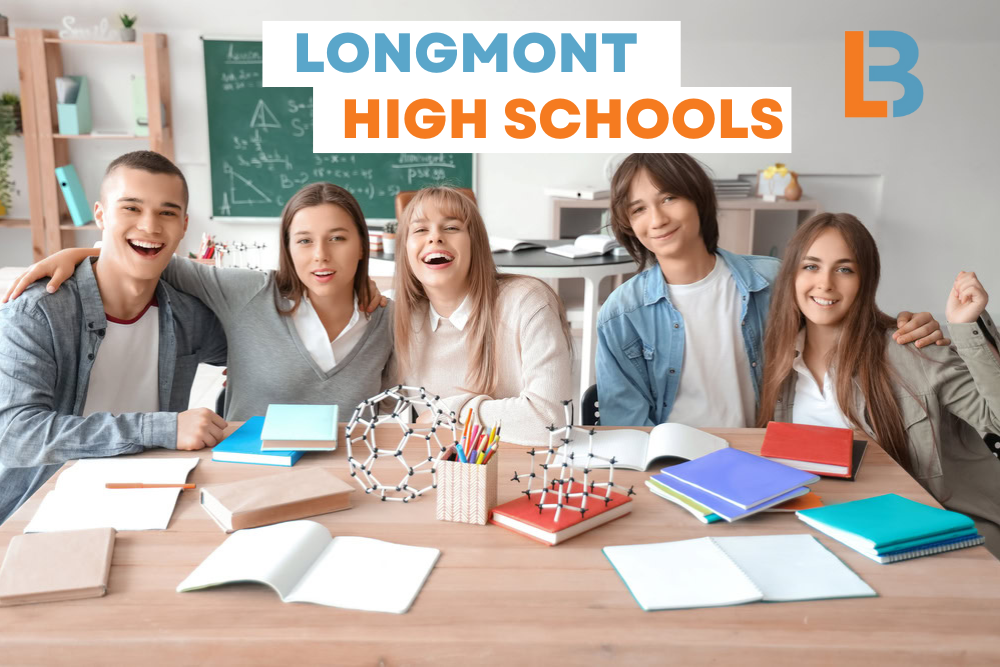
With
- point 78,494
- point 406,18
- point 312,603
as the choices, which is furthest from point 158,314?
point 406,18

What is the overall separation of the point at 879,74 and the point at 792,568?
4.69m

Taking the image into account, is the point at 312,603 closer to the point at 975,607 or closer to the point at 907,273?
the point at 975,607

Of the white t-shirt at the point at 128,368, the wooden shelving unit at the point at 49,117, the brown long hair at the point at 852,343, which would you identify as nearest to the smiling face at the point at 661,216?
the brown long hair at the point at 852,343

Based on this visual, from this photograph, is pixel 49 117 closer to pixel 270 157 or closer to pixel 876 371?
pixel 270 157

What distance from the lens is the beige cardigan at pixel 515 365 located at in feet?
5.08

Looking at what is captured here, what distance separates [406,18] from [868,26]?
261 cm

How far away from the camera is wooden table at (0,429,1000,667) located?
35.4 inches

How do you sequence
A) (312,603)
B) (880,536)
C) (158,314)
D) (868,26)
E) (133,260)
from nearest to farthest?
(312,603) → (880,536) → (133,260) → (158,314) → (868,26)

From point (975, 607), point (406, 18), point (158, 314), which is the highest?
point (406, 18)

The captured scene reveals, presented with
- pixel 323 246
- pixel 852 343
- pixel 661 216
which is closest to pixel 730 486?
pixel 852 343

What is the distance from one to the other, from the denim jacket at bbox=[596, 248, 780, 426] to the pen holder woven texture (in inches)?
32.4

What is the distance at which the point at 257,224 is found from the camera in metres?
5.17

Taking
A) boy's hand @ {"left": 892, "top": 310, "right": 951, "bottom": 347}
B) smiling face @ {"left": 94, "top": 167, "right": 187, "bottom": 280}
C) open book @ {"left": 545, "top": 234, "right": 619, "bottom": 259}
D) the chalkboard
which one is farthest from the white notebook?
the chalkboard

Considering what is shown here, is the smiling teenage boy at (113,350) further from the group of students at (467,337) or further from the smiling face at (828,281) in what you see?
the smiling face at (828,281)
